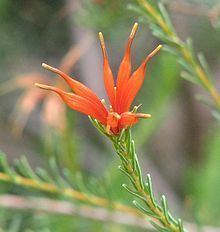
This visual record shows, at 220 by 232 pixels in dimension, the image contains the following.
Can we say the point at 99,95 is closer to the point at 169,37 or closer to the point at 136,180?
the point at 169,37

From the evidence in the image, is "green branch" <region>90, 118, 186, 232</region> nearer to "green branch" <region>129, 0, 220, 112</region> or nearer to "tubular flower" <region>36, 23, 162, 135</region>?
"tubular flower" <region>36, 23, 162, 135</region>

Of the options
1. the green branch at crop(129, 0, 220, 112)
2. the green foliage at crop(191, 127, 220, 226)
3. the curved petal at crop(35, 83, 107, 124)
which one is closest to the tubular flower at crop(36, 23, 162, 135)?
the curved petal at crop(35, 83, 107, 124)

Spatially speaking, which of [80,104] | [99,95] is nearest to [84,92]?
[80,104]

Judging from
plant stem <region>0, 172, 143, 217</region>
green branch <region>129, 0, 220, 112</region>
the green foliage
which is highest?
green branch <region>129, 0, 220, 112</region>

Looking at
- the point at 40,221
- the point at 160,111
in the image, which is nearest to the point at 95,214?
the point at 40,221

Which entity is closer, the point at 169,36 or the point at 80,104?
the point at 80,104

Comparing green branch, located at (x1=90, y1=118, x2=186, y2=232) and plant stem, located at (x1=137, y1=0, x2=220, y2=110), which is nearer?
green branch, located at (x1=90, y1=118, x2=186, y2=232)

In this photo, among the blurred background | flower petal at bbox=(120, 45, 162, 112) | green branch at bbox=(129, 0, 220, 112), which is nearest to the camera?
flower petal at bbox=(120, 45, 162, 112)

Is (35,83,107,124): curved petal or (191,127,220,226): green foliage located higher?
(35,83,107,124): curved petal

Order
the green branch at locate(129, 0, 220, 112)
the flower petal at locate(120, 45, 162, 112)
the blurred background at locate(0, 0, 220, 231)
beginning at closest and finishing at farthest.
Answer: the flower petal at locate(120, 45, 162, 112), the green branch at locate(129, 0, 220, 112), the blurred background at locate(0, 0, 220, 231)

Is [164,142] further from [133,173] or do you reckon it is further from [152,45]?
[133,173]
